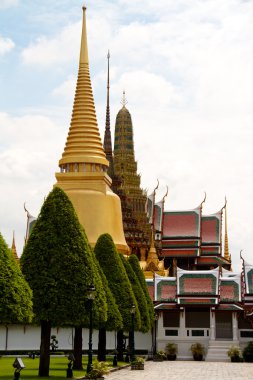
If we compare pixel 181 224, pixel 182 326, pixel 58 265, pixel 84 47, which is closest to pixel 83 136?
pixel 84 47

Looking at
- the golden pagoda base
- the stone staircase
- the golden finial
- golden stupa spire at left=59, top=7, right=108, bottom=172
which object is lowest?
the stone staircase

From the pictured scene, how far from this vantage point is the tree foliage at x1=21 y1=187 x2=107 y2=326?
31.7m

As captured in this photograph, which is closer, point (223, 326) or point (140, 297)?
point (140, 297)

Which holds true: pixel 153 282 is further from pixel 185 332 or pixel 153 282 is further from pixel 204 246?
pixel 204 246

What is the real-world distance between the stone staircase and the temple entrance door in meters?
2.09

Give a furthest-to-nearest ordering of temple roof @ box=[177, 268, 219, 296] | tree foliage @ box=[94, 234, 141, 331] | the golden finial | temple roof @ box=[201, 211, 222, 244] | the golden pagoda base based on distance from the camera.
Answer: temple roof @ box=[201, 211, 222, 244] → the golden finial → the golden pagoda base → temple roof @ box=[177, 268, 219, 296] → tree foliage @ box=[94, 234, 141, 331]

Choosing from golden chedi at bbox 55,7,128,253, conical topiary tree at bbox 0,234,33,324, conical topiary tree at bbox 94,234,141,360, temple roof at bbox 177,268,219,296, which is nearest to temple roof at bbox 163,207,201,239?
golden chedi at bbox 55,7,128,253

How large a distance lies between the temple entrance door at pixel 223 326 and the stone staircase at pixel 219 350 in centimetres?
209

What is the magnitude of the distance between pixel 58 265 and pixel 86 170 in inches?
1718

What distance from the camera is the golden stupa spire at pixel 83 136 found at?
2950 inches

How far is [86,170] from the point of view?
7538 cm

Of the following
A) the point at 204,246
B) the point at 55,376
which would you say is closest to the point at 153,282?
the point at 204,246

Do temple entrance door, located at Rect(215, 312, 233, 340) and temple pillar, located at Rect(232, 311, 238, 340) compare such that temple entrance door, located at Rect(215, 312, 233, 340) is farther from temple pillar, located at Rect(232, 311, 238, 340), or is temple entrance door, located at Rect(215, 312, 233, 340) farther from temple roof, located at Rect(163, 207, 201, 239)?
temple roof, located at Rect(163, 207, 201, 239)

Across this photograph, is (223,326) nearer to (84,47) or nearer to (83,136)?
(83,136)
